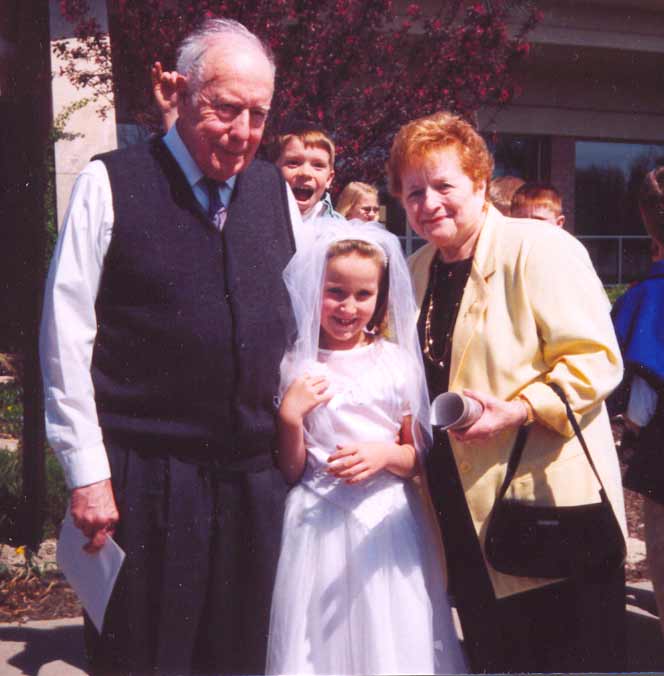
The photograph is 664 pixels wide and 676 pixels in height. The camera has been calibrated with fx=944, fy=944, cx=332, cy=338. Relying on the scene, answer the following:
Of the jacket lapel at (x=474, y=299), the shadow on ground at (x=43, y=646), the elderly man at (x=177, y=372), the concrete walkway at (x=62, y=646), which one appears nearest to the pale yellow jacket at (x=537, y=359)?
the jacket lapel at (x=474, y=299)

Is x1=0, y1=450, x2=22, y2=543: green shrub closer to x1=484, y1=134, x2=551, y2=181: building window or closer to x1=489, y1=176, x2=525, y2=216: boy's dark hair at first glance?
x1=489, y1=176, x2=525, y2=216: boy's dark hair

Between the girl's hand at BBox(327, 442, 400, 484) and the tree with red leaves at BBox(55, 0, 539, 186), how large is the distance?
3.25 metres

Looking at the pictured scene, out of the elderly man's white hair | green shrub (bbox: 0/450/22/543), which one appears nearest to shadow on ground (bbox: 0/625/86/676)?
green shrub (bbox: 0/450/22/543)

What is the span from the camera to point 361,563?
8.79 ft

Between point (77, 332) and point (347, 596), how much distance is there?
107 cm

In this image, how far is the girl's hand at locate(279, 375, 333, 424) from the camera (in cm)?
256

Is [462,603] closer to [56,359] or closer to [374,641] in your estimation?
[374,641]

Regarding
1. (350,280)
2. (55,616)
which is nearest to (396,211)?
(55,616)

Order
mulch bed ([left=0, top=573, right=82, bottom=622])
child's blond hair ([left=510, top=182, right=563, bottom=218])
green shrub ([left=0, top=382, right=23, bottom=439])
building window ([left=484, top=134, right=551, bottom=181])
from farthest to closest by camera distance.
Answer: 1. building window ([left=484, top=134, right=551, bottom=181])
2. green shrub ([left=0, top=382, right=23, bottom=439])
3. child's blond hair ([left=510, top=182, right=563, bottom=218])
4. mulch bed ([left=0, top=573, right=82, bottom=622])

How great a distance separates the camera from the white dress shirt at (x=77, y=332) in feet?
7.49

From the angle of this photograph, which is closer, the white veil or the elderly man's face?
the elderly man's face

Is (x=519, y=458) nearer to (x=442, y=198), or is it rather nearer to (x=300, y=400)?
(x=300, y=400)

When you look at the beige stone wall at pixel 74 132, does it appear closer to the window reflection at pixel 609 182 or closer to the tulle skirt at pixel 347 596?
the tulle skirt at pixel 347 596

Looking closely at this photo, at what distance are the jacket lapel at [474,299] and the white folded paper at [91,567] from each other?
101 centimetres
